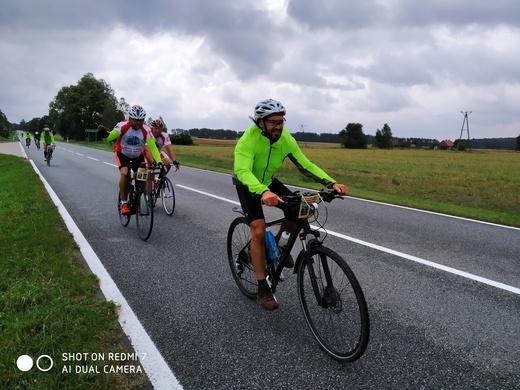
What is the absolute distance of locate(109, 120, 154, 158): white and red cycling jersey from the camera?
6.83 meters

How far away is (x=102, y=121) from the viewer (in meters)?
83.8

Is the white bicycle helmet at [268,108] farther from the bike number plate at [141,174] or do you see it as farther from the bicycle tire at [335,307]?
the bike number plate at [141,174]

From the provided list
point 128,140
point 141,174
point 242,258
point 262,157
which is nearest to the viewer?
point 262,157

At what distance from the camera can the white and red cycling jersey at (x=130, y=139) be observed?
6.83m

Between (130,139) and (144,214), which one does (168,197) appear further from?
(144,214)

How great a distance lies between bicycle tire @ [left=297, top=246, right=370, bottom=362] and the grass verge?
1427 mm

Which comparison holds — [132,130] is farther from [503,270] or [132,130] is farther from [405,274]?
[503,270]

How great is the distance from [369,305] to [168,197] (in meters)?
5.91

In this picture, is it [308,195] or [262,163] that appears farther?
[262,163]

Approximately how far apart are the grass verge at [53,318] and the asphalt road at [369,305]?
1.21 ft

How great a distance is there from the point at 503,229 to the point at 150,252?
22.7ft

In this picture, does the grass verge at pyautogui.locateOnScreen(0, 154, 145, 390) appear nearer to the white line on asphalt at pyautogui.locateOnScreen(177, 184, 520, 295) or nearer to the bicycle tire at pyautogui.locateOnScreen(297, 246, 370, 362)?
the bicycle tire at pyautogui.locateOnScreen(297, 246, 370, 362)

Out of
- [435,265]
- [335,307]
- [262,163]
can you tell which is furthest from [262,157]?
[435,265]

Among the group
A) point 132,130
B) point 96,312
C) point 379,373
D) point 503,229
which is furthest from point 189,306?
point 503,229
